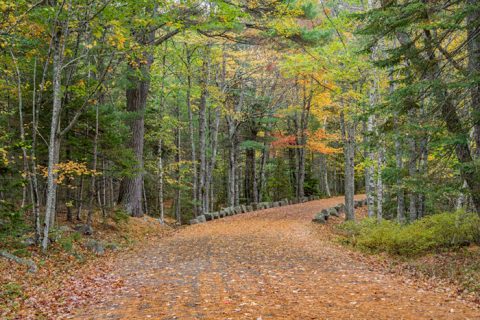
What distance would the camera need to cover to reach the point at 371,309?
18.4ft

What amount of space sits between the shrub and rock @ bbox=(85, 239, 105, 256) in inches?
301

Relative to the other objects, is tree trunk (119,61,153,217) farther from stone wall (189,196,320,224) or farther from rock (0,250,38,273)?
rock (0,250,38,273)

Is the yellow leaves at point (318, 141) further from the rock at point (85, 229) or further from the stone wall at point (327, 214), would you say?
the rock at point (85, 229)

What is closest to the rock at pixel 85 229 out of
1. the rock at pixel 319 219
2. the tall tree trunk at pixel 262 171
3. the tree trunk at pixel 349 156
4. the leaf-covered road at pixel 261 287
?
the leaf-covered road at pixel 261 287

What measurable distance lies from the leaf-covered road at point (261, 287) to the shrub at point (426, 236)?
110 cm

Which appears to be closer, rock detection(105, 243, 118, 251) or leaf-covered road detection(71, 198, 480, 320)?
leaf-covered road detection(71, 198, 480, 320)

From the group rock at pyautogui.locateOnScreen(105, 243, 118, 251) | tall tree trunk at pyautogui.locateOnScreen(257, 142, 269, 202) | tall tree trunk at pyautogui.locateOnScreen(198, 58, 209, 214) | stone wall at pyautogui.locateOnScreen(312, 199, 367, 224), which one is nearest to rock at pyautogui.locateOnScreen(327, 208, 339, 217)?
stone wall at pyautogui.locateOnScreen(312, 199, 367, 224)

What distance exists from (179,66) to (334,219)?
11.7m

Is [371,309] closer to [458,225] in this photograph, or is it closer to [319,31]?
[458,225]

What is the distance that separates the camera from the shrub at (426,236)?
10.3m

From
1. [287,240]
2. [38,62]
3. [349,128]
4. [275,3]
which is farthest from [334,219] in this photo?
[38,62]

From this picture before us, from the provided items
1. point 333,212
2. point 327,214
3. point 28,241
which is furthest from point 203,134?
point 28,241

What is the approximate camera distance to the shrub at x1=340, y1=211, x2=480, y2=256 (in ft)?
33.7

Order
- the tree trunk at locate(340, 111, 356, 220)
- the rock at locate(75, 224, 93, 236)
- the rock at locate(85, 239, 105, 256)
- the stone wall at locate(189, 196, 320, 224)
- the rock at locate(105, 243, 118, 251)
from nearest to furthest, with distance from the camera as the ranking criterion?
1. the rock at locate(85, 239, 105, 256)
2. the rock at locate(105, 243, 118, 251)
3. the rock at locate(75, 224, 93, 236)
4. the tree trunk at locate(340, 111, 356, 220)
5. the stone wall at locate(189, 196, 320, 224)
